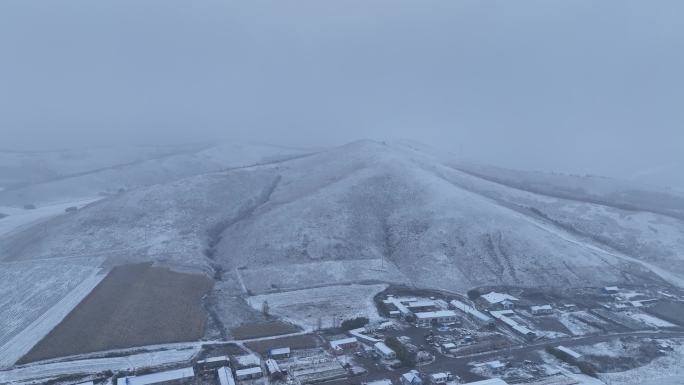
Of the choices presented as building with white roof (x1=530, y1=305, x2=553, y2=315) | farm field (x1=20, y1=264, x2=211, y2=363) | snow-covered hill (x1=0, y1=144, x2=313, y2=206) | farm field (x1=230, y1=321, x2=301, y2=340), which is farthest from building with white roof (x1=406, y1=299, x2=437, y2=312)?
snow-covered hill (x1=0, y1=144, x2=313, y2=206)

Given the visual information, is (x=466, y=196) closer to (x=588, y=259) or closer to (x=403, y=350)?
(x=588, y=259)

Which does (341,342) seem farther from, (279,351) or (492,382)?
(492,382)

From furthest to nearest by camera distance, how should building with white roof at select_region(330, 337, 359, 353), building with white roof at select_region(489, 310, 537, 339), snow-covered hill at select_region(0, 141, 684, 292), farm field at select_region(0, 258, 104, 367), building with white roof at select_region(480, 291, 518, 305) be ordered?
snow-covered hill at select_region(0, 141, 684, 292)
building with white roof at select_region(480, 291, 518, 305)
building with white roof at select_region(489, 310, 537, 339)
farm field at select_region(0, 258, 104, 367)
building with white roof at select_region(330, 337, 359, 353)

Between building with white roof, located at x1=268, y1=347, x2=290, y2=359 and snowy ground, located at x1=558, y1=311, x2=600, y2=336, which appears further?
snowy ground, located at x1=558, y1=311, x2=600, y2=336

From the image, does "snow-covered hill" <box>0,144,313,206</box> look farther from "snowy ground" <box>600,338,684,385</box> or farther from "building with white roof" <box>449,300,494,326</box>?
"snowy ground" <box>600,338,684,385</box>

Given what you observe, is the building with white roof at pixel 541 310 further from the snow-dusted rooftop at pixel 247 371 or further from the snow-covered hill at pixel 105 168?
the snow-covered hill at pixel 105 168

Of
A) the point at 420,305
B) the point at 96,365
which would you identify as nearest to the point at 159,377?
the point at 96,365

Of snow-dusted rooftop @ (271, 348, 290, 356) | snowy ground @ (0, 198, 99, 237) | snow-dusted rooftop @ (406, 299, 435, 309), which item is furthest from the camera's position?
snowy ground @ (0, 198, 99, 237)
